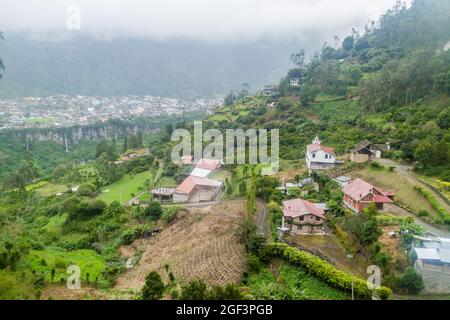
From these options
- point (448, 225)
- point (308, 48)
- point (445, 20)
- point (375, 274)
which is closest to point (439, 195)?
point (448, 225)

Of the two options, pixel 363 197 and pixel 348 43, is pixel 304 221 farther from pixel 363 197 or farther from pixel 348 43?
pixel 348 43

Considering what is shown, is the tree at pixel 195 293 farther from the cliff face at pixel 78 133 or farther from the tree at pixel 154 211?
the cliff face at pixel 78 133

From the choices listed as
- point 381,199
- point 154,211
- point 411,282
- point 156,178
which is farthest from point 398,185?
point 156,178

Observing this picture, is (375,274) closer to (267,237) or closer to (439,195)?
(267,237)

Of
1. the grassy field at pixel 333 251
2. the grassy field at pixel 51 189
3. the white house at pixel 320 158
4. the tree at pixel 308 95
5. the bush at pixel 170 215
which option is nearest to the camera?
the grassy field at pixel 333 251

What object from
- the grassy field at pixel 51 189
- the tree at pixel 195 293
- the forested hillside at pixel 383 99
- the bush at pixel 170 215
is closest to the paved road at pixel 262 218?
the bush at pixel 170 215

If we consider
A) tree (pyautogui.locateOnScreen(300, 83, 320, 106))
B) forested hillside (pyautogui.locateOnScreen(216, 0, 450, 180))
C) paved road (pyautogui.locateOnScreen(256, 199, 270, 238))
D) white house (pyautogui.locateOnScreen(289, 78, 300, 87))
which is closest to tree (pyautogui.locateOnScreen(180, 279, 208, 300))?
paved road (pyautogui.locateOnScreen(256, 199, 270, 238))
